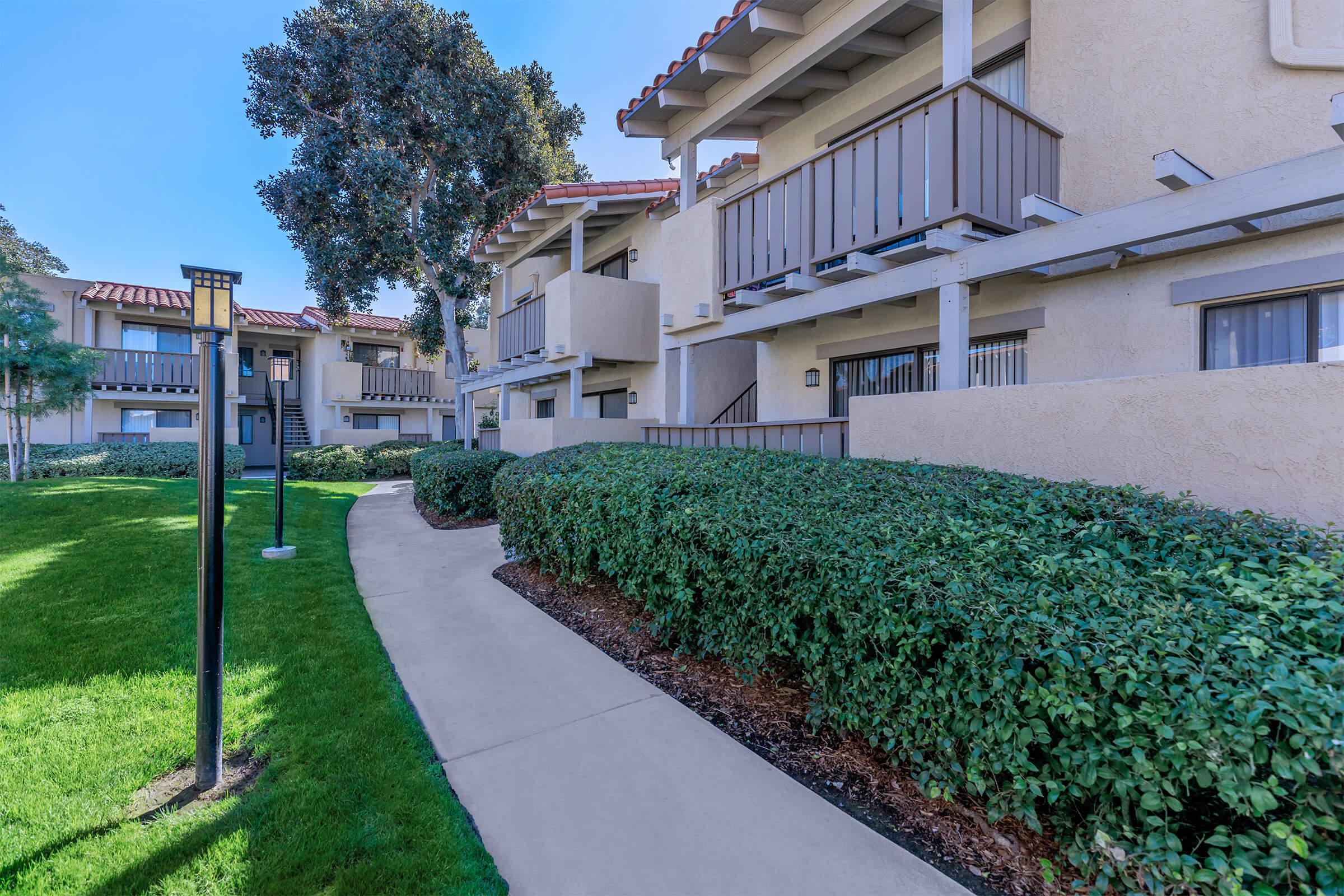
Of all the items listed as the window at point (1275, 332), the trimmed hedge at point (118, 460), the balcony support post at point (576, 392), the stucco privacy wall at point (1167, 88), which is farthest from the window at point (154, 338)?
the window at point (1275, 332)

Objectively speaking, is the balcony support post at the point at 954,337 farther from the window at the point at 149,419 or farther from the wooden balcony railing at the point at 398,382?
the window at the point at 149,419

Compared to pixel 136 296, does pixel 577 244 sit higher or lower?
lower

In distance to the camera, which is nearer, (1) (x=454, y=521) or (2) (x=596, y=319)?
(1) (x=454, y=521)

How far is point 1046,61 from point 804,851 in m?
7.61

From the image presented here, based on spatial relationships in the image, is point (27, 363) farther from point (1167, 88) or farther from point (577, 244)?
point (1167, 88)

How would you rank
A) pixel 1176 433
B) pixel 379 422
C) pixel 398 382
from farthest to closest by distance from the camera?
pixel 379 422, pixel 398 382, pixel 1176 433

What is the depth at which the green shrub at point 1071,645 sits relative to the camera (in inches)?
68.2

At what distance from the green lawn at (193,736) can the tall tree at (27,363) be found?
7.35 metres

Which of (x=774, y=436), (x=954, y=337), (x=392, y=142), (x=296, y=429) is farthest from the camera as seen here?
(x=296, y=429)

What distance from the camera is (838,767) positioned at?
3045 mm

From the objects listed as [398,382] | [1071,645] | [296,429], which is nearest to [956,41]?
[1071,645]

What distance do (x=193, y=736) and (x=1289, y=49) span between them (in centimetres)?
886

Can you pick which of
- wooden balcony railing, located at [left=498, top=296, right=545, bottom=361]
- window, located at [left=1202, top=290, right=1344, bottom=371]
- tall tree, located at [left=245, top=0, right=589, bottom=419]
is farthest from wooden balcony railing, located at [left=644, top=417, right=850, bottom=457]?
tall tree, located at [left=245, top=0, right=589, bottom=419]

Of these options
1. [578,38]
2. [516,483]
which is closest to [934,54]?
[516,483]
